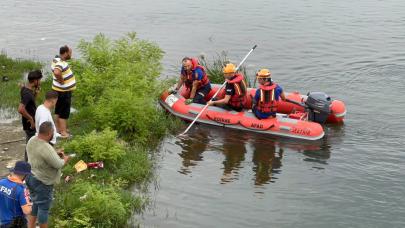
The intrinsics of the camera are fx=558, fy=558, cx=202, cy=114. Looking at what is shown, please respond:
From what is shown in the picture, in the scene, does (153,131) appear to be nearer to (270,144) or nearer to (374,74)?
(270,144)

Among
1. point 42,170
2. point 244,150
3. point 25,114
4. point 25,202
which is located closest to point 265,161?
point 244,150

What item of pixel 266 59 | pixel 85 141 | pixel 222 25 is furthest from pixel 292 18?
pixel 85 141

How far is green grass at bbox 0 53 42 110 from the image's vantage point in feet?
41.2

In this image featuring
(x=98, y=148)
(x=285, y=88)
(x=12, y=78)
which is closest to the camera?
(x=98, y=148)

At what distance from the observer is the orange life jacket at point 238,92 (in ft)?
40.5

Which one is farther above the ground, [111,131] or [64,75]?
[64,75]

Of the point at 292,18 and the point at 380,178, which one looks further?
the point at 292,18

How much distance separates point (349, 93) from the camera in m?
14.9

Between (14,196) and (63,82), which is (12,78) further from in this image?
(14,196)

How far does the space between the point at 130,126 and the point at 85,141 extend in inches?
62.9

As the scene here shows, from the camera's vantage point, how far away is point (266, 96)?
11.9 meters

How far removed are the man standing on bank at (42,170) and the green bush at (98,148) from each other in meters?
2.47

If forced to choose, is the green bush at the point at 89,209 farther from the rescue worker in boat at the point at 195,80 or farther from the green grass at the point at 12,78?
the rescue worker in boat at the point at 195,80

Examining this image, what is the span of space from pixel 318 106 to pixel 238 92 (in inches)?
70.0
